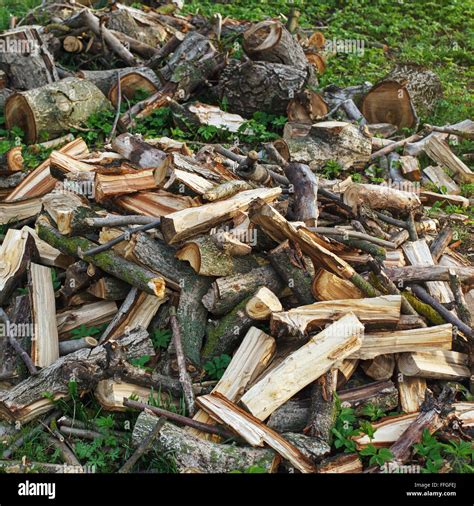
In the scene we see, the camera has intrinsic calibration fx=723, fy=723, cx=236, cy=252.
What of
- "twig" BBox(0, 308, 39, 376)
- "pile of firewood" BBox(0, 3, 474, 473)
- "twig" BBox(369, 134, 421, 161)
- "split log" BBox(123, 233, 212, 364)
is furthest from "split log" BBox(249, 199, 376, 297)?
"twig" BBox(369, 134, 421, 161)

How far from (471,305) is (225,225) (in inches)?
87.4

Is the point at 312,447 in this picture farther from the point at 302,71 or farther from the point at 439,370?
the point at 302,71

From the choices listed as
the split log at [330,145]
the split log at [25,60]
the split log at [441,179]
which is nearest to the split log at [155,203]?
the split log at [330,145]

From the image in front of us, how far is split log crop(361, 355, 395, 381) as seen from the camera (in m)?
5.51

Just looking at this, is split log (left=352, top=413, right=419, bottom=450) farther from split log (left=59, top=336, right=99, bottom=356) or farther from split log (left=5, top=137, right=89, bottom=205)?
split log (left=5, top=137, right=89, bottom=205)

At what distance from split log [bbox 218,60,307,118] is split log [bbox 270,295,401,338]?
4569 mm

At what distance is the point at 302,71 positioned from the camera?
9.59 metres

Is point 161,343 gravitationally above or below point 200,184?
below

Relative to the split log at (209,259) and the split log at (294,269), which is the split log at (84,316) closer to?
the split log at (209,259)

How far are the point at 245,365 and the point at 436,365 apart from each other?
1458 millimetres

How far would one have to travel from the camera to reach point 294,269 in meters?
5.68

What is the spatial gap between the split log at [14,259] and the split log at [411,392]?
130 inches
